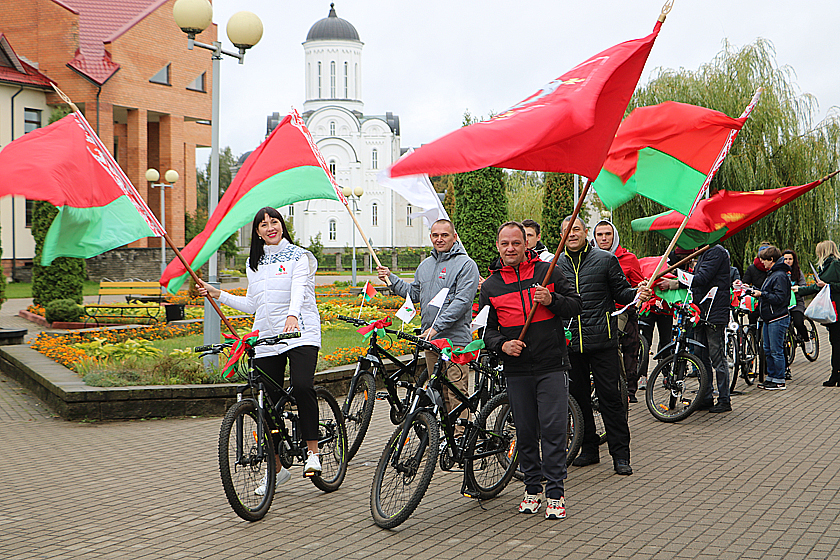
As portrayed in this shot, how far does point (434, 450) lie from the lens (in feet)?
17.1

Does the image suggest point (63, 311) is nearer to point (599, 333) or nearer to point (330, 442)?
point (330, 442)

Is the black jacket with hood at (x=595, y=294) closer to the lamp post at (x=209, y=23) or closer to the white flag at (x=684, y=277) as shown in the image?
the white flag at (x=684, y=277)

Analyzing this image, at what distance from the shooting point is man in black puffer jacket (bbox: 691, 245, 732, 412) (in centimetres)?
941

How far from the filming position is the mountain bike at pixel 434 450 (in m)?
5.22

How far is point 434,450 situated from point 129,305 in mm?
16074

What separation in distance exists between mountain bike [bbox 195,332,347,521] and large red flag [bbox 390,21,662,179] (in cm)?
177

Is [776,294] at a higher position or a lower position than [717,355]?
higher

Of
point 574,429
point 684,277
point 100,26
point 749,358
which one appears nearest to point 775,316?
point 749,358

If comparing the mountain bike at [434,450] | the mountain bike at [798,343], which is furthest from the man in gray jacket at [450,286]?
the mountain bike at [798,343]

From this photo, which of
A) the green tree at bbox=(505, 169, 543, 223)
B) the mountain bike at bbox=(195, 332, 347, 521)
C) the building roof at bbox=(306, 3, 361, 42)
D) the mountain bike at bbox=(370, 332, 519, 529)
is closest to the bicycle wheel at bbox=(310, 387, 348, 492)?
the mountain bike at bbox=(195, 332, 347, 521)

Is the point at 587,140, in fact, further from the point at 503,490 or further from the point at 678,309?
the point at 678,309

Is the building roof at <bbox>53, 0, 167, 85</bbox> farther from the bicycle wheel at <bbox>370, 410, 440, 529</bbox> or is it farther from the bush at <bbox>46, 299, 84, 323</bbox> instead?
the bicycle wheel at <bbox>370, 410, 440, 529</bbox>

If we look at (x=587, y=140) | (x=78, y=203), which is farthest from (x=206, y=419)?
(x=587, y=140)

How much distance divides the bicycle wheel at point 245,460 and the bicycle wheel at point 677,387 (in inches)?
196
